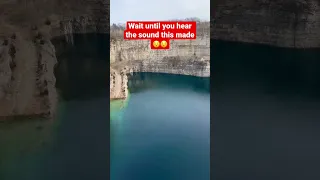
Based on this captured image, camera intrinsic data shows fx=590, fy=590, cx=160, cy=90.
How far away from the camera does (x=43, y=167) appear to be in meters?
5.74

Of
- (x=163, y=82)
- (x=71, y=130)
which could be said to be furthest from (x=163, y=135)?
(x=71, y=130)

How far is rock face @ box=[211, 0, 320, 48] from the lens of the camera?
18.6ft

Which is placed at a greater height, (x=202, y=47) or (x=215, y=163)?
(x=202, y=47)

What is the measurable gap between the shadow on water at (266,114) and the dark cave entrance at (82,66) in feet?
3.49

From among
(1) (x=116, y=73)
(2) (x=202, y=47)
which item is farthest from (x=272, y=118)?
(1) (x=116, y=73)

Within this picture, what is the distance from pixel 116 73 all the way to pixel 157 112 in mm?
549

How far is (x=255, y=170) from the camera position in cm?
573

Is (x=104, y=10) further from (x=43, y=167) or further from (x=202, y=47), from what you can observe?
(x=43, y=167)

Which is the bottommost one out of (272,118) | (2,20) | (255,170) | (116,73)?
(255,170)
